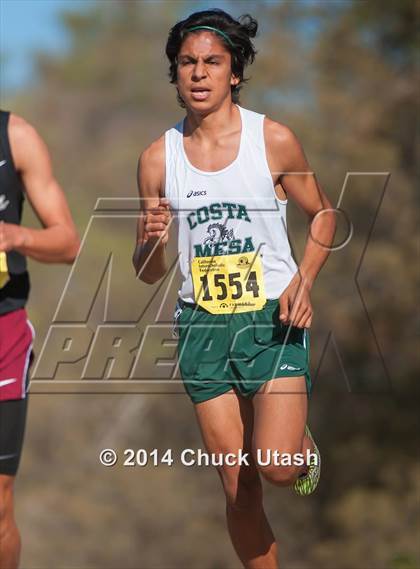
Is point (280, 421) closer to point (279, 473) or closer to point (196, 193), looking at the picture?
point (279, 473)

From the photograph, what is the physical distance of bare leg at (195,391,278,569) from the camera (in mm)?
4797

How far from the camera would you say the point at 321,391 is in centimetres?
1886

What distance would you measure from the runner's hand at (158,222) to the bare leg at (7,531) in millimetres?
1111

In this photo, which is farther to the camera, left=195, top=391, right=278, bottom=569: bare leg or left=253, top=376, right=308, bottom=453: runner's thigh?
left=195, top=391, right=278, bottom=569: bare leg

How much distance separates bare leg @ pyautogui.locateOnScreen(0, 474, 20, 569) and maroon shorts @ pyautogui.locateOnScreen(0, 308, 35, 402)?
32 centimetres

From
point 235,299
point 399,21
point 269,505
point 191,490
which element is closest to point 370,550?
point 269,505

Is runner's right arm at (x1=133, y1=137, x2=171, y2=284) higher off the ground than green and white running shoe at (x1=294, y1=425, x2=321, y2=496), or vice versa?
runner's right arm at (x1=133, y1=137, x2=171, y2=284)

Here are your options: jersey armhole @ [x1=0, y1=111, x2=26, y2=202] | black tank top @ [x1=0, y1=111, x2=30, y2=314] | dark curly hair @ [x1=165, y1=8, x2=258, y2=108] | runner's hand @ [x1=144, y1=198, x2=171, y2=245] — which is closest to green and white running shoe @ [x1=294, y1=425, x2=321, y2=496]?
runner's hand @ [x1=144, y1=198, x2=171, y2=245]

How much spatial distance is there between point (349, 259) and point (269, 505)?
14.7 feet

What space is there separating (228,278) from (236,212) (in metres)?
0.28

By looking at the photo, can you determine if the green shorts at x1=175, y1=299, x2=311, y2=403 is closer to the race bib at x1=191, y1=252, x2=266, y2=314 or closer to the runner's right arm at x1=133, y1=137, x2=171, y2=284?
the race bib at x1=191, y1=252, x2=266, y2=314

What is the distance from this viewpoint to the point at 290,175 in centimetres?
480

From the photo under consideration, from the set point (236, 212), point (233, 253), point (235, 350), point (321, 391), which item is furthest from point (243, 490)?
point (321, 391)

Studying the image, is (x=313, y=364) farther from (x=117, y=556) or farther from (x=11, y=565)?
(x=11, y=565)
